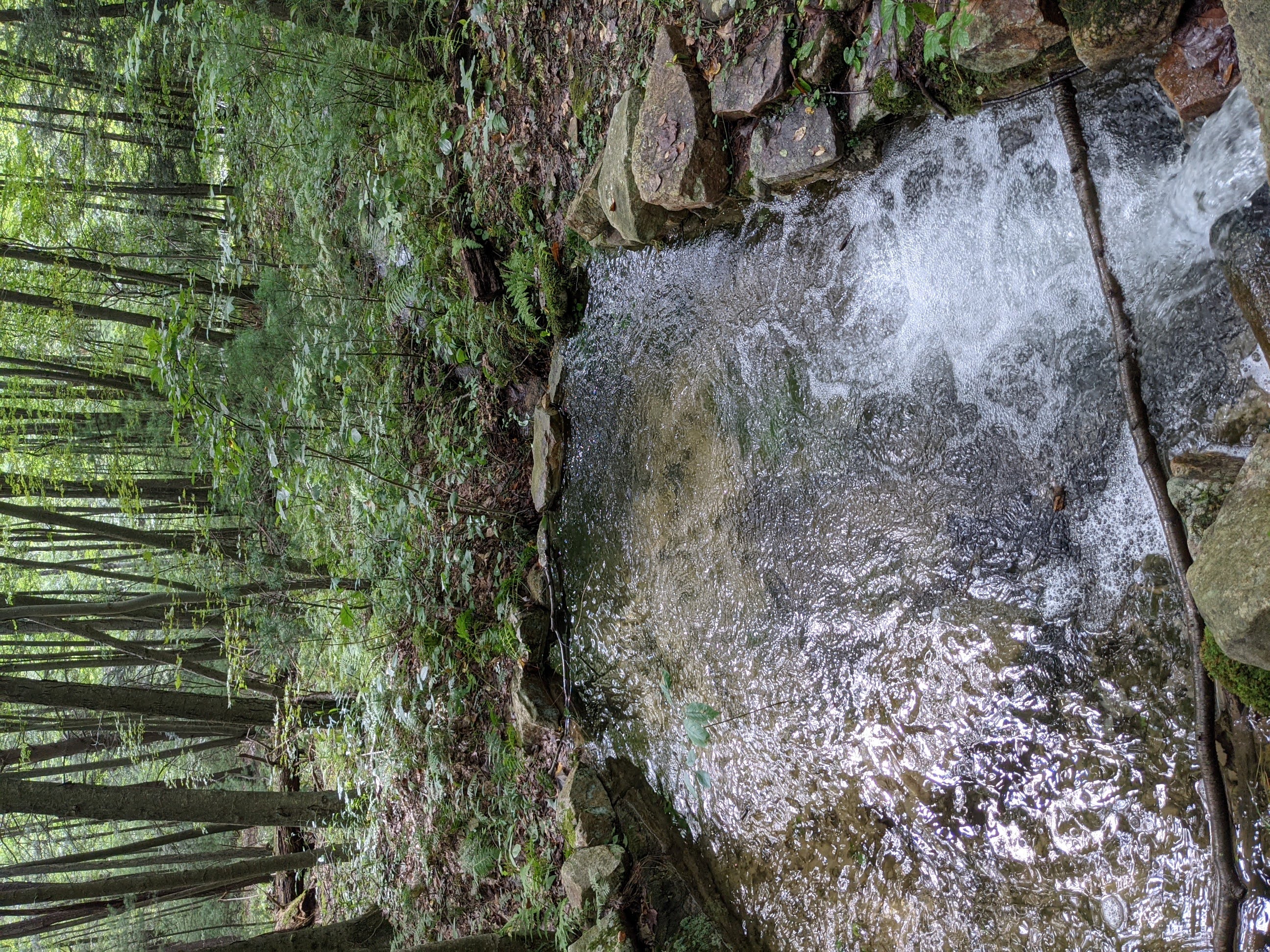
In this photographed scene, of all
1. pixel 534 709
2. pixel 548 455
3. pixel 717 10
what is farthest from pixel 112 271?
pixel 717 10

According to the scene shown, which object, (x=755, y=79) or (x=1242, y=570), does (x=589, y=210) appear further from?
(x=1242, y=570)

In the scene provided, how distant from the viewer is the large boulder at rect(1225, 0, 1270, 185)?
1588 millimetres

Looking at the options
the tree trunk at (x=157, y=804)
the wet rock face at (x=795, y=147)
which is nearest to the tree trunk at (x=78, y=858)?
the tree trunk at (x=157, y=804)

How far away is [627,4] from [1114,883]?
4.10 meters

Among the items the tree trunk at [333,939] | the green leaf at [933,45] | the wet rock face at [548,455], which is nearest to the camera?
the green leaf at [933,45]

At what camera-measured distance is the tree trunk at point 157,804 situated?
413cm

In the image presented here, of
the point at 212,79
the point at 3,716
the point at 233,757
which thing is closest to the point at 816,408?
the point at 212,79

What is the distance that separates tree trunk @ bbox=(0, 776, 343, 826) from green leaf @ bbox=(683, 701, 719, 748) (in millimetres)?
3127

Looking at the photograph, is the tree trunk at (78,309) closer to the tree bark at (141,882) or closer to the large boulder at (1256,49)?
the tree bark at (141,882)

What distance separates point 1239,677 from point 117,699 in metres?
5.85

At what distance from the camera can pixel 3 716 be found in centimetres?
631

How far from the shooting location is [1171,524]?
2244mm

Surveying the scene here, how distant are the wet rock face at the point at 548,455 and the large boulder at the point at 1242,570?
3124 millimetres

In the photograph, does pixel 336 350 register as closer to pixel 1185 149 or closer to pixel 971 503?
pixel 971 503
